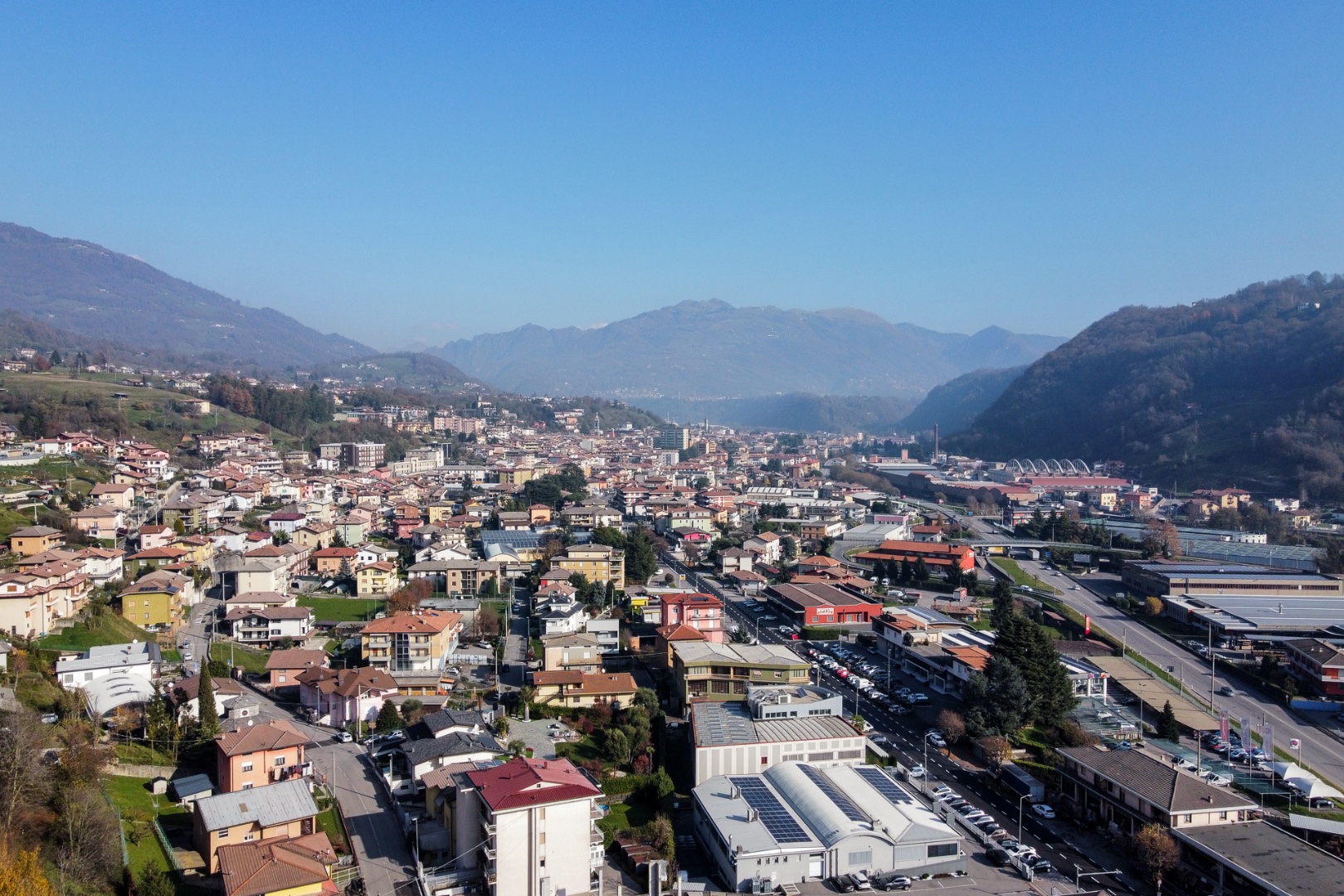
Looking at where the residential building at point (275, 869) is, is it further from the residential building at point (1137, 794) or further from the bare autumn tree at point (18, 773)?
the residential building at point (1137, 794)

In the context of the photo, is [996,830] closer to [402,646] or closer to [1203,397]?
[402,646]

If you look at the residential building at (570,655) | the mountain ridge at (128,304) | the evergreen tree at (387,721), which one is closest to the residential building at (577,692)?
the residential building at (570,655)

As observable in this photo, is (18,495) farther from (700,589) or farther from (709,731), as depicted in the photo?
(709,731)

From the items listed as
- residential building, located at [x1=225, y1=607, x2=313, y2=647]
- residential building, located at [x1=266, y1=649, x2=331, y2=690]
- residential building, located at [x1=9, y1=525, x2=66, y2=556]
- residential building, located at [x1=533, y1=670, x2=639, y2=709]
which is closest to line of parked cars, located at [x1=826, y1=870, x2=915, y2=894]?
residential building, located at [x1=533, y1=670, x2=639, y2=709]

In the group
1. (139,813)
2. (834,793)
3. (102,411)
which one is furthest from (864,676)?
(102,411)

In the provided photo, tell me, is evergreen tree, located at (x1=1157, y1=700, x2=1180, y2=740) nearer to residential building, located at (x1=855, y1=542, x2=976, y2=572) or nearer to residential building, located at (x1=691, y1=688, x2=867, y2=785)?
residential building, located at (x1=691, y1=688, x2=867, y2=785)

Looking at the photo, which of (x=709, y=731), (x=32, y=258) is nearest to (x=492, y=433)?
(x=709, y=731)
